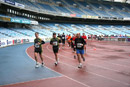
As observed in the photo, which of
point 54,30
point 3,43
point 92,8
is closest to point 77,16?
point 54,30

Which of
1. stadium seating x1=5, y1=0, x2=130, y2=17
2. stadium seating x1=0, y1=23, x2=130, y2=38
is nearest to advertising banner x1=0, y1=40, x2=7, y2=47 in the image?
Result: stadium seating x1=0, y1=23, x2=130, y2=38

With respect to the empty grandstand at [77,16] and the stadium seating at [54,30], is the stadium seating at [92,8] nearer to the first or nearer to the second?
the empty grandstand at [77,16]

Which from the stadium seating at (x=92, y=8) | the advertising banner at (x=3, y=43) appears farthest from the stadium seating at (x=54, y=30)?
the advertising banner at (x=3, y=43)

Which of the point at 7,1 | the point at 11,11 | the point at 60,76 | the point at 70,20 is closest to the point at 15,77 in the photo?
the point at 60,76

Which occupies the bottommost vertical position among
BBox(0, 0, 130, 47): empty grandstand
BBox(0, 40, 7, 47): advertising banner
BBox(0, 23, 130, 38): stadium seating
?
BBox(0, 40, 7, 47): advertising banner

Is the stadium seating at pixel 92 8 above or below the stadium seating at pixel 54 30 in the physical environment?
above

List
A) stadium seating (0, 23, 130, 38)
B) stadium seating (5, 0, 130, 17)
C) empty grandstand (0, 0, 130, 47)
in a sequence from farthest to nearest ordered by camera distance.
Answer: stadium seating (5, 0, 130, 17), empty grandstand (0, 0, 130, 47), stadium seating (0, 23, 130, 38)

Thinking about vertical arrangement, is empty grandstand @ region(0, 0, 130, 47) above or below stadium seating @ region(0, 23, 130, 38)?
above

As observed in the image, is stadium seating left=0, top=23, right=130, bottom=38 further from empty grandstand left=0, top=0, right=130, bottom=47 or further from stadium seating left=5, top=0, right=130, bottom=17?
stadium seating left=5, top=0, right=130, bottom=17

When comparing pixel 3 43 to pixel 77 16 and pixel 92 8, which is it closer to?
pixel 77 16

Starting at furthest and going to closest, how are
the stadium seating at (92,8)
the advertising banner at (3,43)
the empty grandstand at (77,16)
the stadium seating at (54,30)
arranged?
the stadium seating at (92,8) → the empty grandstand at (77,16) → the stadium seating at (54,30) → the advertising banner at (3,43)

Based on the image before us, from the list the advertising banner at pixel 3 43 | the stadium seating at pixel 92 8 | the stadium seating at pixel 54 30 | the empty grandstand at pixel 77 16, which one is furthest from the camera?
the stadium seating at pixel 92 8

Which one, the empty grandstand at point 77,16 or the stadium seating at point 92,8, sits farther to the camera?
the stadium seating at point 92,8

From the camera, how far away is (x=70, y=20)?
63.4 metres
